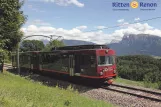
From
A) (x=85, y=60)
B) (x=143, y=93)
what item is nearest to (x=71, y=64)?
(x=85, y=60)

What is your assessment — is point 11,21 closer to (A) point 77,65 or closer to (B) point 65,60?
(B) point 65,60

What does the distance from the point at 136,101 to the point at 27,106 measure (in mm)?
8361

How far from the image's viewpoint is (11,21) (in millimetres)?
21891

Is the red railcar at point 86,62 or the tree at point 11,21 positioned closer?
the red railcar at point 86,62

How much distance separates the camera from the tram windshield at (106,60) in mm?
19294

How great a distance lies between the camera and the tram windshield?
19.3 meters

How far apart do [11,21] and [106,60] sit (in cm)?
895

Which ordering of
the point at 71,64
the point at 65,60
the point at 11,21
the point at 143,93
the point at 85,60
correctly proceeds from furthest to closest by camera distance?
the point at 65,60, the point at 11,21, the point at 71,64, the point at 85,60, the point at 143,93

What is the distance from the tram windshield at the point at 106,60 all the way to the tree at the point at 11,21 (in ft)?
24.6

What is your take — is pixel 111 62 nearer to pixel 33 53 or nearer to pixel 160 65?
pixel 33 53

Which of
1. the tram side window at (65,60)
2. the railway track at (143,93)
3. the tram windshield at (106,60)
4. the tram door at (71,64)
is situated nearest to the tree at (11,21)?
the tram side window at (65,60)

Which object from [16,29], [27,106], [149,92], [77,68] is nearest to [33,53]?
[16,29]

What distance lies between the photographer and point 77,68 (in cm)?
2106

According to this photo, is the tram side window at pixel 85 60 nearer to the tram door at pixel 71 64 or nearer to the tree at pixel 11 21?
the tram door at pixel 71 64
